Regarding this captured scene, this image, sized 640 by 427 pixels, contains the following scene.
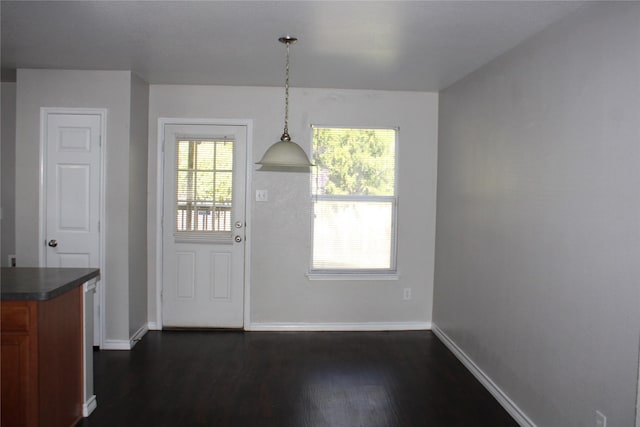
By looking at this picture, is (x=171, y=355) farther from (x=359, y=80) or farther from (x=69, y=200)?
(x=359, y=80)

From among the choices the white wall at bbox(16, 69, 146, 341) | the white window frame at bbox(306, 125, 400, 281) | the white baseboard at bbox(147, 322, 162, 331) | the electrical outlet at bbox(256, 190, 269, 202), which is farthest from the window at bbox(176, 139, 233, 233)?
the white baseboard at bbox(147, 322, 162, 331)

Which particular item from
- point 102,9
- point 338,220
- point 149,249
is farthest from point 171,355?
point 102,9

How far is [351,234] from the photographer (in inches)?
192

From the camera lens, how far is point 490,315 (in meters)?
3.53

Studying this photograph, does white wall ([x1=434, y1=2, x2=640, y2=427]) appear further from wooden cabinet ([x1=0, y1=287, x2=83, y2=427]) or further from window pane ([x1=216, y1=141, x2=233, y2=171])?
wooden cabinet ([x1=0, y1=287, x2=83, y2=427])

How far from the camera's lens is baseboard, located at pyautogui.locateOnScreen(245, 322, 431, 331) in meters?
4.84

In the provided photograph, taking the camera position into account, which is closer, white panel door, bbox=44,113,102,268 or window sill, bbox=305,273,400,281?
white panel door, bbox=44,113,102,268

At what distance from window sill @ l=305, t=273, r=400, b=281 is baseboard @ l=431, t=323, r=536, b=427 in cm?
71

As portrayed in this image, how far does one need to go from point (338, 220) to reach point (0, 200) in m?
3.44

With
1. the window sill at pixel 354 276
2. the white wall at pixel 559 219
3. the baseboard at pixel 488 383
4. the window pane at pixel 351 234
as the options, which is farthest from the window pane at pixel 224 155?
the baseboard at pixel 488 383

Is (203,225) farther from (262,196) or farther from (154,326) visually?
(154,326)

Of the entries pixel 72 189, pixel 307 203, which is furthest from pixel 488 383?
pixel 72 189

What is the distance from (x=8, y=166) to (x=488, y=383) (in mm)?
4921

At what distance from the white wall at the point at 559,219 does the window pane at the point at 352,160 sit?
1.01m
